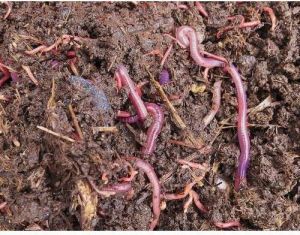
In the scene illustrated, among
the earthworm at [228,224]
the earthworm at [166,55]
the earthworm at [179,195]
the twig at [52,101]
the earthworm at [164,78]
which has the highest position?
the earthworm at [166,55]

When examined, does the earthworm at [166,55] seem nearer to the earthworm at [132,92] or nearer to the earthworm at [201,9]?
the earthworm at [132,92]

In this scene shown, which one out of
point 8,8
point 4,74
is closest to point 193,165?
point 4,74

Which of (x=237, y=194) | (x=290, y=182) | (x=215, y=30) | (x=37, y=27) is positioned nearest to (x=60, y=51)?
(x=37, y=27)

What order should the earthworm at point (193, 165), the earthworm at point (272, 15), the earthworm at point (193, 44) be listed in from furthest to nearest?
the earthworm at point (272, 15) < the earthworm at point (193, 44) < the earthworm at point (193, 165)

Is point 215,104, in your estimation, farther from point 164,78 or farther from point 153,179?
point 153,179

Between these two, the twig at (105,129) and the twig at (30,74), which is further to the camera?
the twig at (30,74)

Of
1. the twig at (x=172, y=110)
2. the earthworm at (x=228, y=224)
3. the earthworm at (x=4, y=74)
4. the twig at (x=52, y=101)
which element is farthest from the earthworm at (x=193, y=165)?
the earthworm at (x=4, y=74)

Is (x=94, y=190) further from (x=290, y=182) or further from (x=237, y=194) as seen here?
(x=290, y=182)
